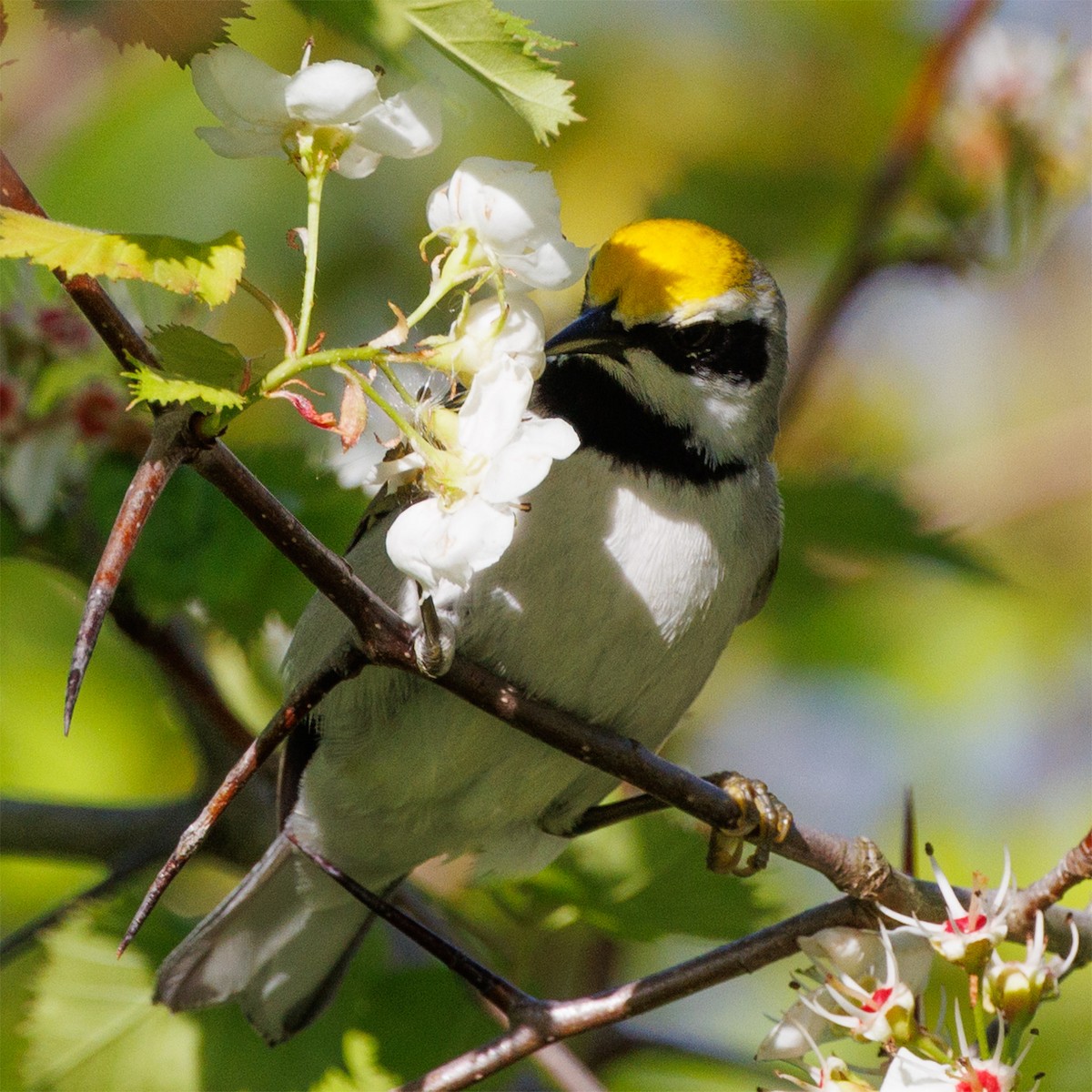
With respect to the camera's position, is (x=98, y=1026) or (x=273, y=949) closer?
(x=98, y=1026)

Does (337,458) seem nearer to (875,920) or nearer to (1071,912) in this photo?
(875,920)

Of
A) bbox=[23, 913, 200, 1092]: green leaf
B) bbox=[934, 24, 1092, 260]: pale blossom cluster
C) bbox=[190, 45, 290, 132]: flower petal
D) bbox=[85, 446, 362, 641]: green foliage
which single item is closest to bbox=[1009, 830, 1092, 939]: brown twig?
bbox=[190, 45, 290, 132]: flower petal

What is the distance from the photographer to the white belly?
2805 millimetres

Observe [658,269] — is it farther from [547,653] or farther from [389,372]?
[389,372]

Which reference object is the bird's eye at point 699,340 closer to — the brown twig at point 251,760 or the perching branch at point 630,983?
the perching branch at point 630,983

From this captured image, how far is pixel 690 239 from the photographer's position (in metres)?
3.09

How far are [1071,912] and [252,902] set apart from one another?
2022 mm

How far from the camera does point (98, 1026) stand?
10.2ft

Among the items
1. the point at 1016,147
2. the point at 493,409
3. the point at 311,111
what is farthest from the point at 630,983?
the point at 1016,147

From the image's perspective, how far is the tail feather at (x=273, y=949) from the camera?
3203 millimetres

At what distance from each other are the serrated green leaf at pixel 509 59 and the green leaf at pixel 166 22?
0.23 meters

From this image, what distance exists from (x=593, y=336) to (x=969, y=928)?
1.44m

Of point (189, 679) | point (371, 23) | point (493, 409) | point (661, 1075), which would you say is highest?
point (371, 23)

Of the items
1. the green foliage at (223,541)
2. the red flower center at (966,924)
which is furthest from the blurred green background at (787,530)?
the red flower center at (966,924)
